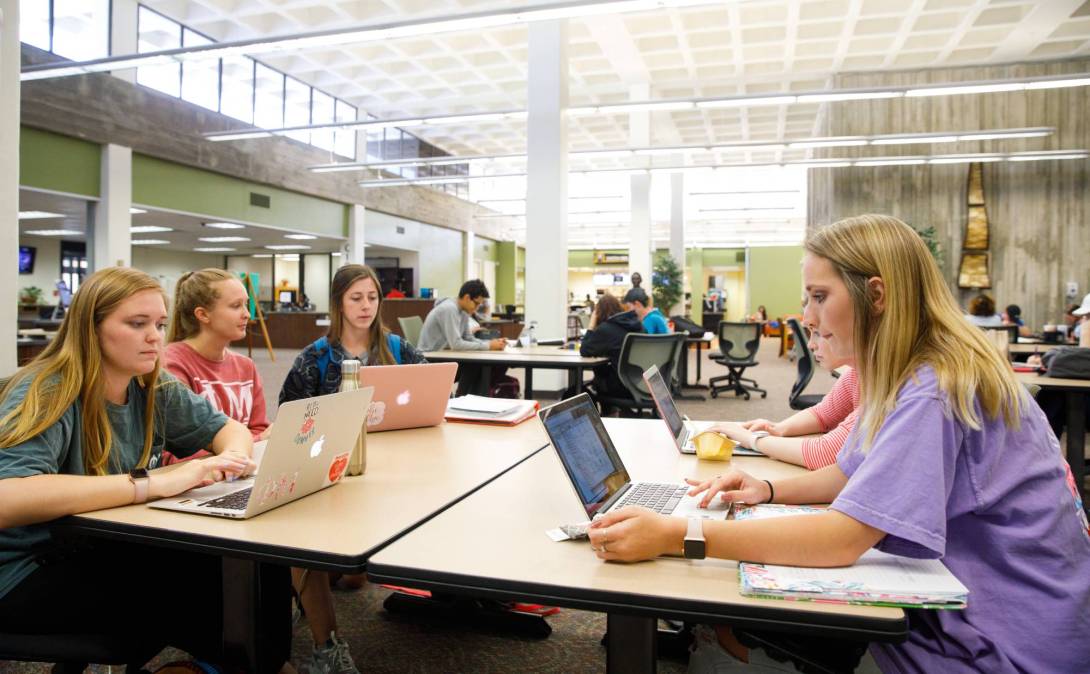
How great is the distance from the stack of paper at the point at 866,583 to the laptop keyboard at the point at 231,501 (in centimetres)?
100

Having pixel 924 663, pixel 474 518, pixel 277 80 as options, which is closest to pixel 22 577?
pixel 474 518

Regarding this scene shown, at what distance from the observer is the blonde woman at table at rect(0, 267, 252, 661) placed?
1.39 metres

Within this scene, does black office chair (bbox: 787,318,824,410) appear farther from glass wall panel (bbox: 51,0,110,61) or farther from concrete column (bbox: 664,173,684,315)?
concrete column (bbox: 664,173,684,315)

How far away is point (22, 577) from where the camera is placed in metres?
1.42

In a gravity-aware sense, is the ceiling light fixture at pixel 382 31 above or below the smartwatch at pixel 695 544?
above

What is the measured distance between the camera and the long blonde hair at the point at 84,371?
4.90 ft

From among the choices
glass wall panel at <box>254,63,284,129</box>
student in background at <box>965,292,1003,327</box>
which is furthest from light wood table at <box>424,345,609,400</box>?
glass wall panel at <box>254,63,284,129</box>

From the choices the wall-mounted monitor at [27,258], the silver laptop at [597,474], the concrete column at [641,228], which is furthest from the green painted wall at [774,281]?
the silver laptop at [597,474]

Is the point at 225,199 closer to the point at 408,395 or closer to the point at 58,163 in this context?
the point at 58,163

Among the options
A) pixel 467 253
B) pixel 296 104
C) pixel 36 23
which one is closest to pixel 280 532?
pixel 36 23

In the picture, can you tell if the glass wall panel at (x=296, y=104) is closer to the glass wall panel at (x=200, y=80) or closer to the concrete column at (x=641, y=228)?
the glass wall panel at (x=200, y=80)

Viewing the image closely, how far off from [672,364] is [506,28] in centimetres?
657

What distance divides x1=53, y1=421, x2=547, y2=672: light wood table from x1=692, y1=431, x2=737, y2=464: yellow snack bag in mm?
590

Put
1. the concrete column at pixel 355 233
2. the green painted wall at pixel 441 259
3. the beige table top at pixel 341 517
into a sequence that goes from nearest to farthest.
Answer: the beige table top at pixel 341 517, the concrete column at pixel 355 233, the green painted wall at pixel 441 259
